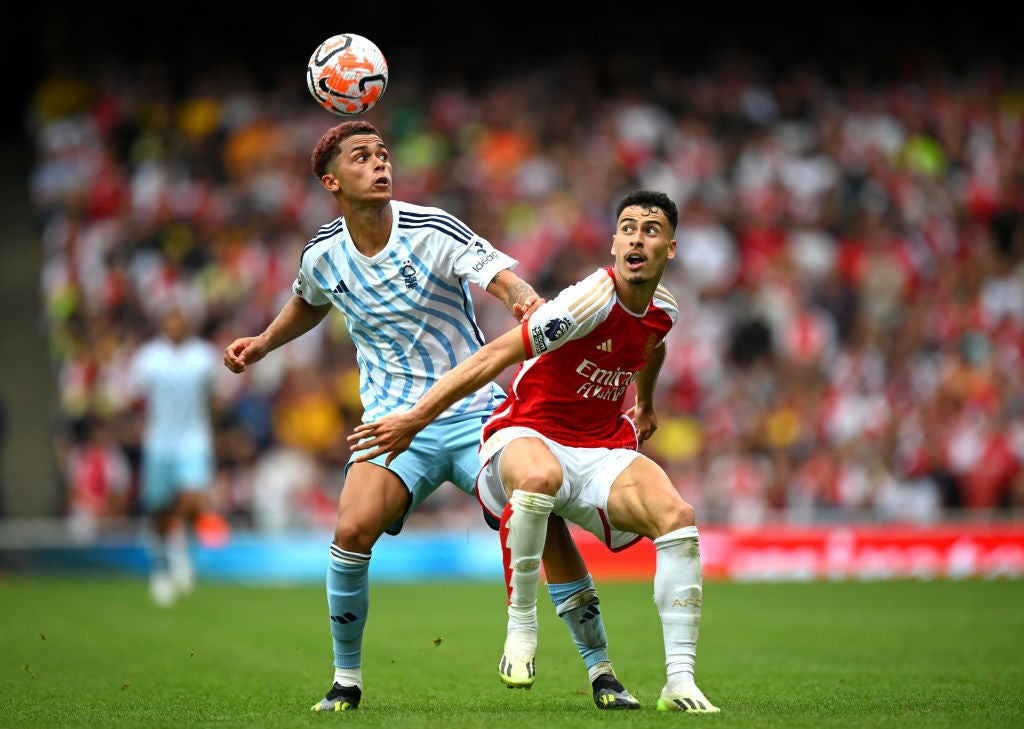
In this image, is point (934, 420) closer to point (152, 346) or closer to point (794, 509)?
point (794, 509)

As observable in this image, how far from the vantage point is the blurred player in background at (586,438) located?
237 inches

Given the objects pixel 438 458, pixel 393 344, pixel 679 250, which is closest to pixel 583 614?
pixel 438 458

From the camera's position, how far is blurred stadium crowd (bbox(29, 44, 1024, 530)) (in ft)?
57.2

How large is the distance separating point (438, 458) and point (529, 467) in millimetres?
767

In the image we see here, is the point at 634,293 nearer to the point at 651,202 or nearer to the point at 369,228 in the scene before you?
the point at 651,202

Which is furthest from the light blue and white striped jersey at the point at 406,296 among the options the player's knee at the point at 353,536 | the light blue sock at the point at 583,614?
the light blue sock at the point at 583,614

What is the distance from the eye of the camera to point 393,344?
22.7 ft

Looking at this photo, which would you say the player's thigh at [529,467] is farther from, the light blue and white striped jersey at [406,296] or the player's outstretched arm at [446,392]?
the light blue and white striped jersey at [406,296]

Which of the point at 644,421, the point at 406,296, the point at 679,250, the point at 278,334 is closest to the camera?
the point at 406,296

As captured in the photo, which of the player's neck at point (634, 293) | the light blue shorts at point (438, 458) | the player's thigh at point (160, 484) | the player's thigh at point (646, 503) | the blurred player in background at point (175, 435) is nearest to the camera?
the player's thigh at point (646, 503)

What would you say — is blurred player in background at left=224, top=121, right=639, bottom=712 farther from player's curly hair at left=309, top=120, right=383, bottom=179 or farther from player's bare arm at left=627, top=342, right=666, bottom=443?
player's bare arm at left=627, top=342, right=666, bottom=443

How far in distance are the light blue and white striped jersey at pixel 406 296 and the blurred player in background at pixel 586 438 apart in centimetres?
42

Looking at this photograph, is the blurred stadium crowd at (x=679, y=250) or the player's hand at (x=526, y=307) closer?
the player's hand at (x=526, y=307)

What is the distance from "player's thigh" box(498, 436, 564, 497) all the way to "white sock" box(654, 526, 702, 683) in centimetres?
54
